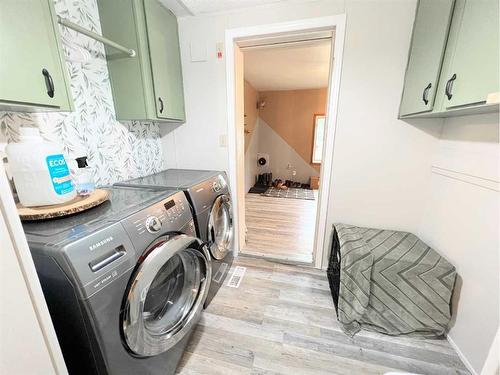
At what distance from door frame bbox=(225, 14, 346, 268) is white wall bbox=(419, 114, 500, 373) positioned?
0.74 m

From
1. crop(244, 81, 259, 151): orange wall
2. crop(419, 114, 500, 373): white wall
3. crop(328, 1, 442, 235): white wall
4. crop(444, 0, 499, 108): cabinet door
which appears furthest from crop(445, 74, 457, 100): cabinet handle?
crop(244, 81, 259, 151): orange wall

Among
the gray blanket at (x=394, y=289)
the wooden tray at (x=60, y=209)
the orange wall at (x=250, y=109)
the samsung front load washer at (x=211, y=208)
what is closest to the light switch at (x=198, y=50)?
the samsung front load washer at (x=211, y=208)

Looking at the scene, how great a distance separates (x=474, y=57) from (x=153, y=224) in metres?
1.57

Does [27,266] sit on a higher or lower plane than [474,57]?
lower

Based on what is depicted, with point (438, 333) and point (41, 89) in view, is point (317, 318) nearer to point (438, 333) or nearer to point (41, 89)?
point (438, 333)

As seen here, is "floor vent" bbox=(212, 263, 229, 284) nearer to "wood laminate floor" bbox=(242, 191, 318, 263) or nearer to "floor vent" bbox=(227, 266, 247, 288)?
"floor vent" bbox=(227, 266, 247, 288)

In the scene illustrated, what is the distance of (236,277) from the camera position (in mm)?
1891

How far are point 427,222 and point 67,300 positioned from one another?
82.3 inches

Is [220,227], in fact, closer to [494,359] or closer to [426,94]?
[494,359]

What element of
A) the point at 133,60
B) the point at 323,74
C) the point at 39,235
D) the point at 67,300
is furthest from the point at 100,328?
the point at 323,74

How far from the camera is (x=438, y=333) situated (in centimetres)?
131

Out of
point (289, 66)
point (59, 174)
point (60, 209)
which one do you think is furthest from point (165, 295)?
point (289, 66)

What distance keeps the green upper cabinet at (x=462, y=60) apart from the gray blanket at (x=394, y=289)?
887mm

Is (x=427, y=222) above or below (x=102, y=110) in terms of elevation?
below
